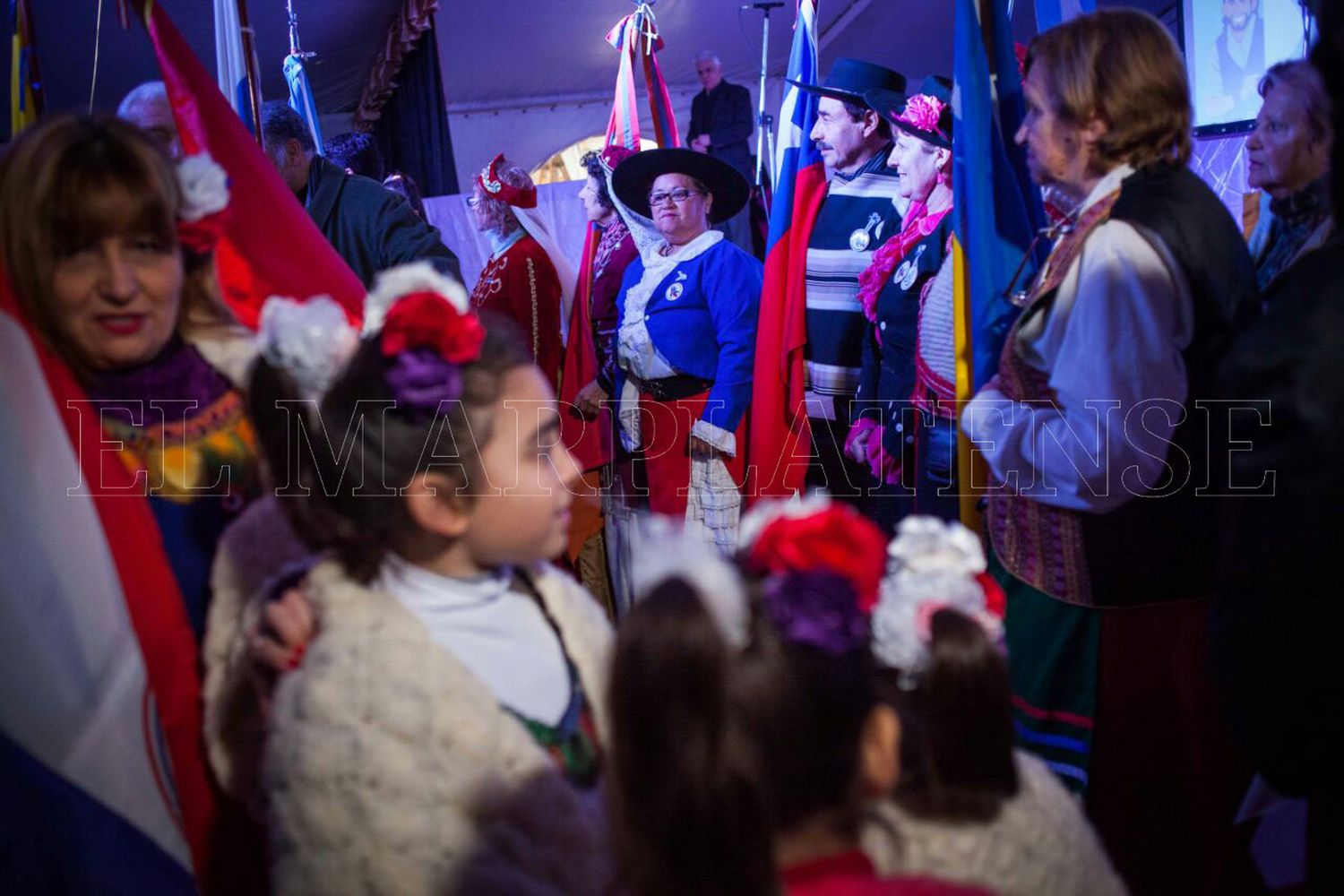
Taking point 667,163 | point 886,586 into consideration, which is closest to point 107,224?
point 886,586

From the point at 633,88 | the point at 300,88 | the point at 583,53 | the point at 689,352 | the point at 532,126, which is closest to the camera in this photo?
the point at 689,352

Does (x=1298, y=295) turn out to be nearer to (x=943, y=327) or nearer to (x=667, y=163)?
(x=943, y=327)

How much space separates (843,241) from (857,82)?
59cm

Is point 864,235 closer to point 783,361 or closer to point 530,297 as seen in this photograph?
point 783,361

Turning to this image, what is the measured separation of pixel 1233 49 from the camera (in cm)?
478

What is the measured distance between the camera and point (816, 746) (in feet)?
3.43

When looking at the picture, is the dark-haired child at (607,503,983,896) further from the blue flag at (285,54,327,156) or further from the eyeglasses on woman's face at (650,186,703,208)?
the blue flag at (285,54,327,156)

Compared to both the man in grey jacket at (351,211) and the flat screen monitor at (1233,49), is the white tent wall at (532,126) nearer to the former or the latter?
the flat screen monitor at (1233,49)

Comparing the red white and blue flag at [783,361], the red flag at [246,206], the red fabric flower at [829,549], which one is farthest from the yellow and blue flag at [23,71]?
the red white and blue flag at [783,361]

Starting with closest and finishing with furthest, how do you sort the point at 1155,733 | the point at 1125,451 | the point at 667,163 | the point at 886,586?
1. the point at 886,586
2. the point at 1125,451
3. the point at 1155,733
4. the point at 667,163

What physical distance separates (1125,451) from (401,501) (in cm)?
123

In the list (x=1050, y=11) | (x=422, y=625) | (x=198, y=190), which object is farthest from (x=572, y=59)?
(x=422, y=625)

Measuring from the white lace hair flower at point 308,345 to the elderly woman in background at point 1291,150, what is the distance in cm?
240

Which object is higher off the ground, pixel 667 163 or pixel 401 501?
pixel 667 163
